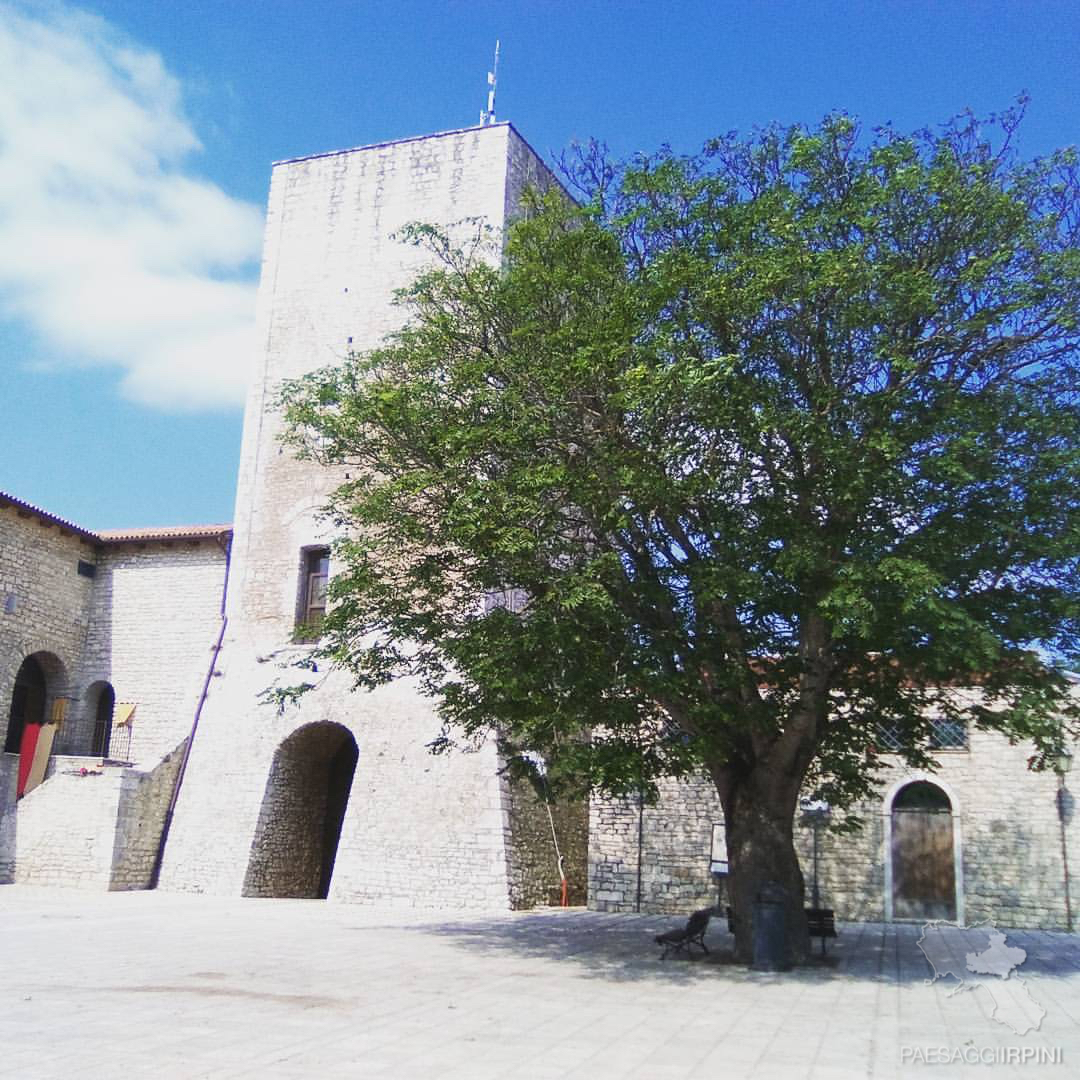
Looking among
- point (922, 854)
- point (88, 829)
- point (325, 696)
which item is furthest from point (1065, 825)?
point (88, 829)

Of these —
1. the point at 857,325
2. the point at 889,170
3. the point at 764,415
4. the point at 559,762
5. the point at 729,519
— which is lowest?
the point at 559,762

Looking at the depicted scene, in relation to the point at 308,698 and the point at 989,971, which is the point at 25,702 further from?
the point at 989,971

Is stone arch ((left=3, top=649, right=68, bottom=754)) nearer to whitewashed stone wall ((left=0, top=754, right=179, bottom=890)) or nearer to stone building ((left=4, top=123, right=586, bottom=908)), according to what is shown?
stone building ((left=4, top=123, right=586, bottom=908))

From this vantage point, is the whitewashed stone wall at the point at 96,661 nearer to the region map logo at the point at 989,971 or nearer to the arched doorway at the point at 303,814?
the arched doorway at the point at 303,814

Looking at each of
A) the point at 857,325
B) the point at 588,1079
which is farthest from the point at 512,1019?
the point at 857,325

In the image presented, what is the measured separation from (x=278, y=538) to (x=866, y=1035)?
1639 centimetres

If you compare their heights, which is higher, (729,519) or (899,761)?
(729,519)

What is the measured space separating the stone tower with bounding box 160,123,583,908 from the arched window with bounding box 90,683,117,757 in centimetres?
459

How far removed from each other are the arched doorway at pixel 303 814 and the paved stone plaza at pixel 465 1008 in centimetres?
546

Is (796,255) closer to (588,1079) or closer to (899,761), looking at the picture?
(588,1079)

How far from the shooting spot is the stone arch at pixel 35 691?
77.8 feet

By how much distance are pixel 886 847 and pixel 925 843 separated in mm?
787

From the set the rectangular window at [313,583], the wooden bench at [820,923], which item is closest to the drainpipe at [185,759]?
the rectangular window at [313,583]

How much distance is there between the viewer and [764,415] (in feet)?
34.0
